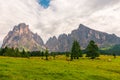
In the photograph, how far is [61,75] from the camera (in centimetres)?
4041

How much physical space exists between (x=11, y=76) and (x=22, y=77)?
1.67 m


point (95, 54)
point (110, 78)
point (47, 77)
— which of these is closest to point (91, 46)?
point (95, 54)

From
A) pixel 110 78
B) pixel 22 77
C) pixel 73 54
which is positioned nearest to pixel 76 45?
pixel 73 54

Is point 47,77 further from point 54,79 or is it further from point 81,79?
point 81,79

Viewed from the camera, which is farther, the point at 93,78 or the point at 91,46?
the point at 91,46

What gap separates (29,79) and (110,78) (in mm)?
16984

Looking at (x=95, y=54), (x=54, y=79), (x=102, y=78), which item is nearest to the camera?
(x=54, y=79)

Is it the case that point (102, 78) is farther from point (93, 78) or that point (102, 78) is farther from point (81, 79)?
point (81, 79)

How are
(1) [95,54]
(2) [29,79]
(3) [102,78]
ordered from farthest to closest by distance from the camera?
(1) [95,54], (3) [102,78], (2) [29,79]

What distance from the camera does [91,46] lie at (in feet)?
397

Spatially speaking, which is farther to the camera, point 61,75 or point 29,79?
point 61,75

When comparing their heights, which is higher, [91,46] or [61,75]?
[91,46]

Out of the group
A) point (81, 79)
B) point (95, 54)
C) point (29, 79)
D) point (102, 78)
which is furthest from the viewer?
point (95, 54)

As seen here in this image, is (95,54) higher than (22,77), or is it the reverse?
(95,54)
